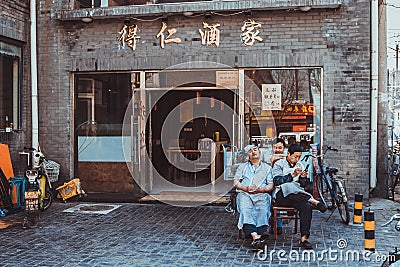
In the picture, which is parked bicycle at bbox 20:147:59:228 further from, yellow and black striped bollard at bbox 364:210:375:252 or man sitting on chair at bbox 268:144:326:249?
yellow and black striped bollard at bbox 364:210:375:252

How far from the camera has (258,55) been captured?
1080cm

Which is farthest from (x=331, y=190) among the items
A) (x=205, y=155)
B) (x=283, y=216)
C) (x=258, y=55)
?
(x=205, y=155)

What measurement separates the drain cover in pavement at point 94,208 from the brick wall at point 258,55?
Result: 4.37ft

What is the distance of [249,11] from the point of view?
420 inches

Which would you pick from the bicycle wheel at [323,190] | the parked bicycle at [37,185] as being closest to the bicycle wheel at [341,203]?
the bicycle wheel at [323,190]

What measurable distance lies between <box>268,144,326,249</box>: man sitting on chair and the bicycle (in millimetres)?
1336

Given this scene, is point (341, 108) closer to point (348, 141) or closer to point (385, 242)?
point (348, 141)

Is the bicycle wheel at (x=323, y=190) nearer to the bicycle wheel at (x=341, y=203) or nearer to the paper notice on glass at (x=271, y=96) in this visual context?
the bicycle wheel at (x=341, y=203)

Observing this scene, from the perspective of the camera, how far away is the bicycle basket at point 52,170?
1105 centimetres

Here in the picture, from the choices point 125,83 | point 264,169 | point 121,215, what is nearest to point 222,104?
point 125,83

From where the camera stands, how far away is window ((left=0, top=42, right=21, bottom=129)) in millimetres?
11016

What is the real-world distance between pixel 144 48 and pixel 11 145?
349 centimetres

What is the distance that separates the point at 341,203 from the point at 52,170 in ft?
19.6

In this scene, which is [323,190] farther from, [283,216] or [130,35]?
[130,35]
